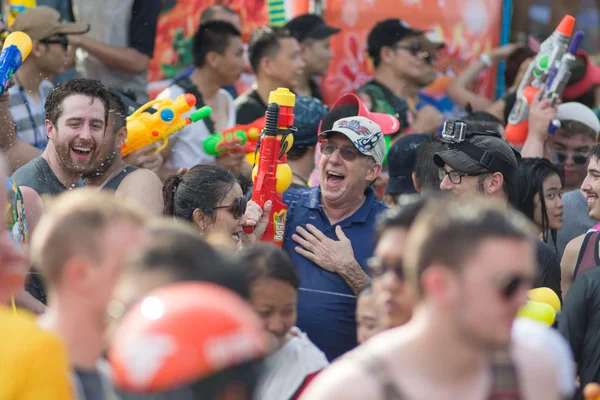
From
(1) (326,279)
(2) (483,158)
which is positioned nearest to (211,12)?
(2) (483,158)

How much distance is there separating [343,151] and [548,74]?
240 cm

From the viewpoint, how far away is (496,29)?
893 centimetres

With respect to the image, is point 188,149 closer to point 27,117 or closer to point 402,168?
point 27,117

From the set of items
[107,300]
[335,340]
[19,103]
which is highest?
[107,300]

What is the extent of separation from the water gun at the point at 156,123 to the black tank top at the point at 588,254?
2.25 metres

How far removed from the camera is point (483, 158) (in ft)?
17.1

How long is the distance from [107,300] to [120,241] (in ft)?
0.49

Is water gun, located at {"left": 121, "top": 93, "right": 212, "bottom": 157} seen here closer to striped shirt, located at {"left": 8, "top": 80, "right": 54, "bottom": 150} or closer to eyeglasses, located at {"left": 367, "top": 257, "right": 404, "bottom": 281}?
striped shirt, located at {"left": 8, "top": 80, "right": 54, "bottom": 150}

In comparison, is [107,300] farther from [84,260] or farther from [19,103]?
[19,103]

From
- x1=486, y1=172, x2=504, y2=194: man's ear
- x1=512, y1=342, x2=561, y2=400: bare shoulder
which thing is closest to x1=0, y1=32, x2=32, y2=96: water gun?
x1=486, y1=172, x2=504, y2=194: man's ear

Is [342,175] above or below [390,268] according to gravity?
below

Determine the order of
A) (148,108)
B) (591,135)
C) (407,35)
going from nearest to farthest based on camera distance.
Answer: (148,108), (591,135), (407,35)

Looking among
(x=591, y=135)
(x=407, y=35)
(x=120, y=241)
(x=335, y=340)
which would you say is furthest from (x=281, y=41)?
(x=120, y=241)

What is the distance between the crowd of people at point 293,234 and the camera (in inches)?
89.9
